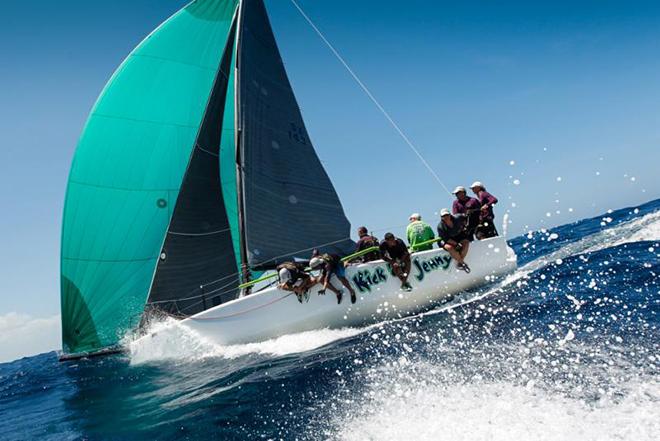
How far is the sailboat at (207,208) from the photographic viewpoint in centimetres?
852

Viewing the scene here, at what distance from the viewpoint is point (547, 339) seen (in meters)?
5.17

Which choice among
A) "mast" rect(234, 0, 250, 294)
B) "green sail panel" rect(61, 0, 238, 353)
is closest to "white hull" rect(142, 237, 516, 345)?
"mast" rect(234, 0, 250, 294)

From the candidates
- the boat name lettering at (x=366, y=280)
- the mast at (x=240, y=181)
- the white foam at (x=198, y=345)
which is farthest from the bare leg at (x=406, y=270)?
the mast at (x=240, y=181)

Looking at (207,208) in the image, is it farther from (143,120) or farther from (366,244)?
(366,244)

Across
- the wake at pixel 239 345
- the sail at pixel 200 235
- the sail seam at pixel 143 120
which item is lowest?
the wake at pixel 239 345

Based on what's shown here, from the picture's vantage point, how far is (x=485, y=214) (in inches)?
364

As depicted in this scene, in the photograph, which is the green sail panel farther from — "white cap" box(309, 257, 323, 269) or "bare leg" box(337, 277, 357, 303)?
"bare leg" box(337, 277, 357, 303)

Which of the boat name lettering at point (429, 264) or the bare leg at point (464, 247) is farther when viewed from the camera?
the bare leg at point (464, 247)

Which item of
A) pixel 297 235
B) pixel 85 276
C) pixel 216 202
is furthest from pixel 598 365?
pixel 85 276

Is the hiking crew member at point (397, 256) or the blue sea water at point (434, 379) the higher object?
the hiking crew member at point (397, 256)

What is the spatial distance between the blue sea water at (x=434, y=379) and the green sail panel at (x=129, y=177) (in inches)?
146

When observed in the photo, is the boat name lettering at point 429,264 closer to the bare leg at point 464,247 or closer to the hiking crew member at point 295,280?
the bare leg at point 464,247

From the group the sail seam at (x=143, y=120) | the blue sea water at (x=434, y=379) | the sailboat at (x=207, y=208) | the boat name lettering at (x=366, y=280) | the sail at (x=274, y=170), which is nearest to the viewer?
the blue sea water at (x=434, y=379)

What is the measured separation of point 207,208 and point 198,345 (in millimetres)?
4355
